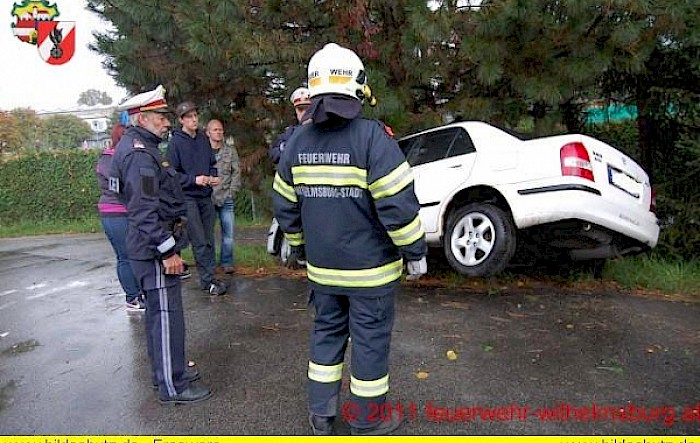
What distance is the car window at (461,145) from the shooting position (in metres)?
5.22

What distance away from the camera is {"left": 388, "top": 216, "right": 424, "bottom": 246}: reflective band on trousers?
2.60 metres

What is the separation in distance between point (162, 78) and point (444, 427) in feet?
18.6

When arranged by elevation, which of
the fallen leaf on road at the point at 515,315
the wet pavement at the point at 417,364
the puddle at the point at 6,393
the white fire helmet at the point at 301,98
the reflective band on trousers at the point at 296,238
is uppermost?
the white fire helmet at the point at 301,98

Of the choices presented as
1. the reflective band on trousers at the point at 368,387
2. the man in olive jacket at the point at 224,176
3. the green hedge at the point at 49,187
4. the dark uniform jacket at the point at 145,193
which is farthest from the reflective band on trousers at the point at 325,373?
the green hedge at the point at 49,187

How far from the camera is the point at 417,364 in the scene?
367 cm

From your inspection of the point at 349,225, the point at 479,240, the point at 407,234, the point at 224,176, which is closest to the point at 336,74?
the point at 349,225

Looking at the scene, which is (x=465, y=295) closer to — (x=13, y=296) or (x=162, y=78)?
(x=162, y=78)

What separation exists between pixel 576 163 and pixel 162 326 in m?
3.36

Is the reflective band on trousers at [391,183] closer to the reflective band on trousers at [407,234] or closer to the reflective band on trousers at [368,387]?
the reflective band on trousers at [407,234]

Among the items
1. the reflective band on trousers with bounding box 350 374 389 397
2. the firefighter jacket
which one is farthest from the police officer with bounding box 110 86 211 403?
the reflective band on trousers with bounding box 350 374 389 397

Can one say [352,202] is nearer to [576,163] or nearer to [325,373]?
[325,373]

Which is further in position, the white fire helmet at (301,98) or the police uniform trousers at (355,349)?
the white fire helmet at (301,98)

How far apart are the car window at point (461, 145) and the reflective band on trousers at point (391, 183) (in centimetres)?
279

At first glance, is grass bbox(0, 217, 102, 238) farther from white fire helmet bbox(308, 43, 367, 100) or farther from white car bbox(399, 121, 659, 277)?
white fire helmet bbox(308, 43, 367, 100)
